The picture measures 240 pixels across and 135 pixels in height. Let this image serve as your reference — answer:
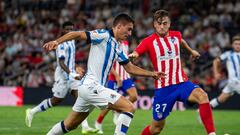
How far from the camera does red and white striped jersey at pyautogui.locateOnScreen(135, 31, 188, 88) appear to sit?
415 inches

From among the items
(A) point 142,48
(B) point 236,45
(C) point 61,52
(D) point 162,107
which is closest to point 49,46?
(A) point 142,48

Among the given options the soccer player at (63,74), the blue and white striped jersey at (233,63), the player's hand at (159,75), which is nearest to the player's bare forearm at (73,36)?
the player's hand at (159,75)

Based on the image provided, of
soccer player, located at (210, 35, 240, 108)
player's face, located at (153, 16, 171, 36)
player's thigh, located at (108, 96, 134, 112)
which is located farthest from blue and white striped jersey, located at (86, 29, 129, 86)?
soccer player, located at (210, 35, 240, 108)

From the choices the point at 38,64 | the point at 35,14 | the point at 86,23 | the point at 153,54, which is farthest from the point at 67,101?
the point at 153,54

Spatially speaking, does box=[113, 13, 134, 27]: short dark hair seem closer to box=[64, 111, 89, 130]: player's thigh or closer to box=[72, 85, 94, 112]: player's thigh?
box=[72, 85, 94, 112]: player's thigh

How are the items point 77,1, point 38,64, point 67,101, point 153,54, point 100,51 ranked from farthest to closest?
point 77,1 → point 38,64 → point 67,101 → point 153,54 → point 100,51

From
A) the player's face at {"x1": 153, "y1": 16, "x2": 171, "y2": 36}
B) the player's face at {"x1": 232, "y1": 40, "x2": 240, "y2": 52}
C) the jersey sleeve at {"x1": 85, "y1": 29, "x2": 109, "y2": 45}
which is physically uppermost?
the player's face at {"x1": 153, "y1": 16, "x2": 171, "y2": 36}

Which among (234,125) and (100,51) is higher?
(100,51)

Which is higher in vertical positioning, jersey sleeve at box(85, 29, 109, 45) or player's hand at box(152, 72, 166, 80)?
jersey sleeve at box(85, 29, 109, 45)

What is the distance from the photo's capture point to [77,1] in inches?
1217

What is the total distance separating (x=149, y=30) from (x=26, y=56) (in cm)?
551

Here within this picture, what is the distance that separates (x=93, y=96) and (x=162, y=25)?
192cm

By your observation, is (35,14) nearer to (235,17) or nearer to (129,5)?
(129,5)

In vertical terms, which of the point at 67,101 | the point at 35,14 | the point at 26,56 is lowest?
the point at 67,101
